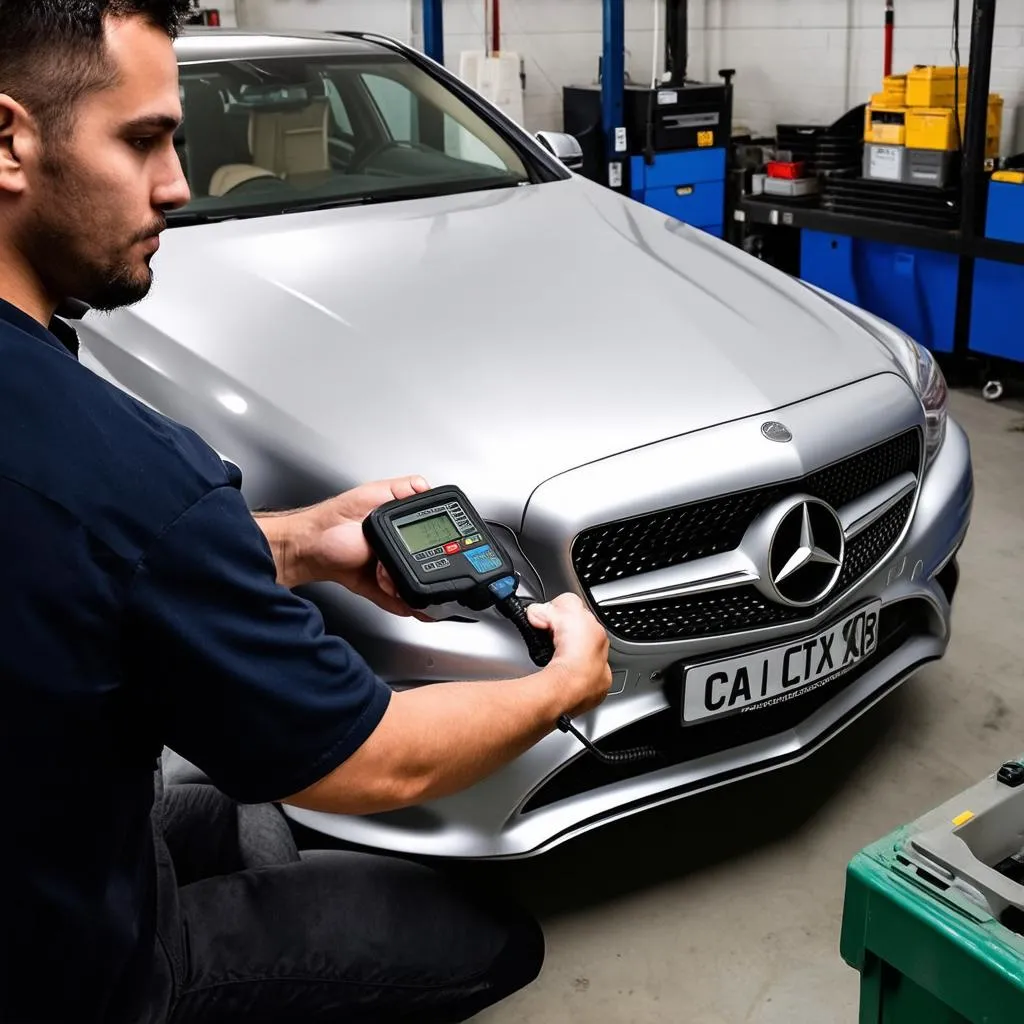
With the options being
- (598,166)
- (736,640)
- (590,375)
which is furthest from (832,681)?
(598,166)

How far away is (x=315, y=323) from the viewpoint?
2068 millimetres

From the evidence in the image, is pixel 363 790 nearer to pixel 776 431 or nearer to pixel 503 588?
pixel 503 588

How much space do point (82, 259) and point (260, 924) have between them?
870 millimetres

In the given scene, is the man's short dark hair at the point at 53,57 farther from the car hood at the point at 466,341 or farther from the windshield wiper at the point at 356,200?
the windshield wiper at the point at 356,200

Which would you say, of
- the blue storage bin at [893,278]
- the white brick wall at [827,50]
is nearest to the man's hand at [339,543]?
the blue storage bin at [893,278]

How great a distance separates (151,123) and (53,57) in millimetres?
90

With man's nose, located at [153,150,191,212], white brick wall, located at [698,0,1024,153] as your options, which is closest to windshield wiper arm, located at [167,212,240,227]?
man's nose, located at [153,150,191,212]

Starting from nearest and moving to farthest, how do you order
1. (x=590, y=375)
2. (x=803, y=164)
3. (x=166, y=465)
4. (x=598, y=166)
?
(x=166, y=465) < (x=590, y=375) < (x=803, y=164) < (x=598, y=166)

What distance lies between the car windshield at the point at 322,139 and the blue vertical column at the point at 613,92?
2.44 metres

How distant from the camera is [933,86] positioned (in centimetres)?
430

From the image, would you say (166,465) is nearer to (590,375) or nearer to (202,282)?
(590,375)

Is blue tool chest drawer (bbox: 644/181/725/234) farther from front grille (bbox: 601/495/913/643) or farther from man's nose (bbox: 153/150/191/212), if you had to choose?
man's nose (bbox: 153/150/191/212)

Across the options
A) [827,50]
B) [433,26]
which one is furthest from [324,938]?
[827,50]

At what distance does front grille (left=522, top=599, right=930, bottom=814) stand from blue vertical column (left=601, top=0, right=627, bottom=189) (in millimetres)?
3908
